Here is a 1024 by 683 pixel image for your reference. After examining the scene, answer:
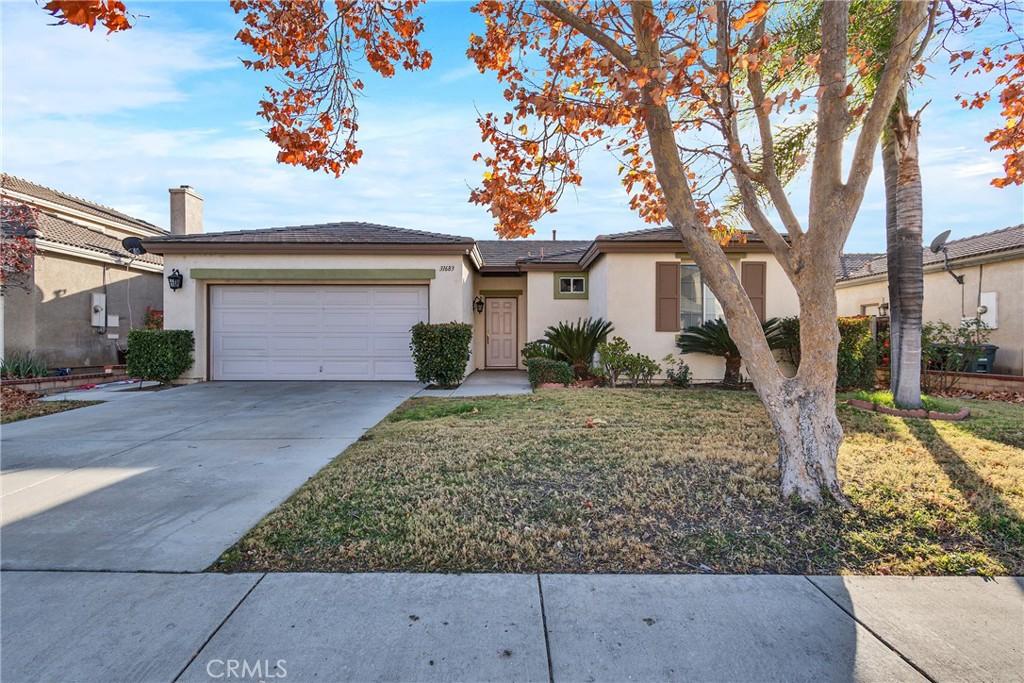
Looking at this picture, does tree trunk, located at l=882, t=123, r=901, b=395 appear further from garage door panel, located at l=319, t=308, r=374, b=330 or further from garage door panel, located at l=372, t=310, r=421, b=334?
garage door panel, located at l=319, t=308, r=374, b=330

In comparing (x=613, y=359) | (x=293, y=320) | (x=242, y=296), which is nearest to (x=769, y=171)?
(x=613, y=359)

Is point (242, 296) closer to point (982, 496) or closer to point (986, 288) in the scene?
point (982, 496)

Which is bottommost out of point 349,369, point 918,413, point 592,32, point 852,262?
point 918,413

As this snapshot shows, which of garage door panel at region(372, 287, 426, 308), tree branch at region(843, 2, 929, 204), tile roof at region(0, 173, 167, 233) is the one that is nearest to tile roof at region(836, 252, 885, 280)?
garage door panel at region(372, 287, 426, 308)

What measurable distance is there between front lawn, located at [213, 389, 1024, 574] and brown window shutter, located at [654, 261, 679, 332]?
17.1 feet

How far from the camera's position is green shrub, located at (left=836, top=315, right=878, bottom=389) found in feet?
31.2

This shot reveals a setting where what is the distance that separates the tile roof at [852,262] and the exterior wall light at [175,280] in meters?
19.0

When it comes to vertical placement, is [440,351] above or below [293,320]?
below

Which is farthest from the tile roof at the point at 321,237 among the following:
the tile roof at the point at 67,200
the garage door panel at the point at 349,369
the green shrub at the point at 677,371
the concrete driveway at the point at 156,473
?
the tile roof at the point at 67,200

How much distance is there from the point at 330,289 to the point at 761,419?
907 centimetres

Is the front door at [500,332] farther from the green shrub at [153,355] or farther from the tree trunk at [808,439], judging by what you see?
the tree trunk at [808,439]

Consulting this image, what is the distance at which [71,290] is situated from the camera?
39.3ft

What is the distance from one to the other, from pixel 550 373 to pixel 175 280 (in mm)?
8425

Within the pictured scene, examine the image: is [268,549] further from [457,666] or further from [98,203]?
[98,203]
